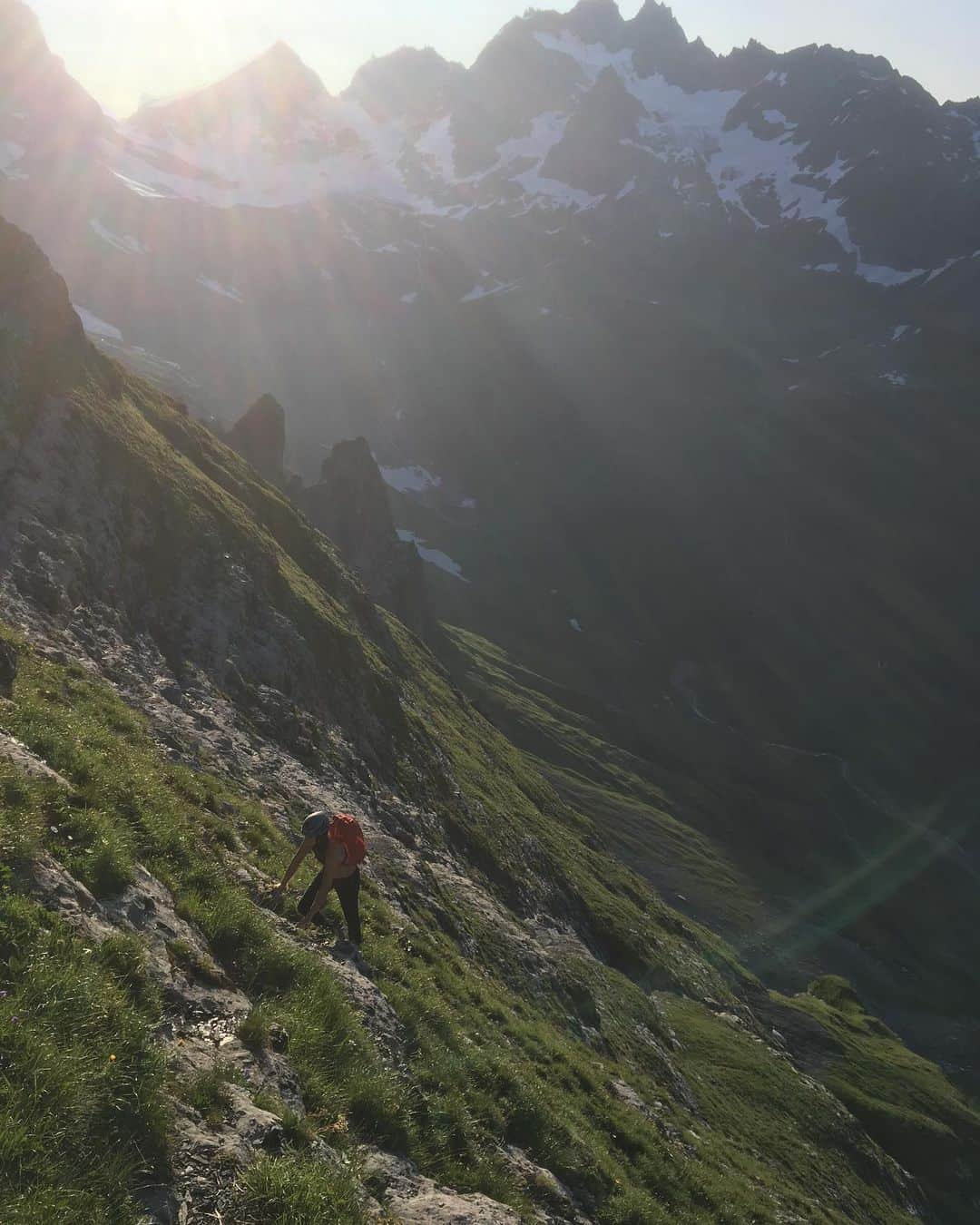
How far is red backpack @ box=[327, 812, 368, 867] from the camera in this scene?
15.1m

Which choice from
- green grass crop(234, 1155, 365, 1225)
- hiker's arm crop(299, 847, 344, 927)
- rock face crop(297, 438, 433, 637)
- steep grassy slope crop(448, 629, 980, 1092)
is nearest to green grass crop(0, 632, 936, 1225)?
green grass crop(234, 1155, 365, 1225)

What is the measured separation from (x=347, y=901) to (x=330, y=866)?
1234 mm

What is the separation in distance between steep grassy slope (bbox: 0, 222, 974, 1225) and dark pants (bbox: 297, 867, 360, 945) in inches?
41.6

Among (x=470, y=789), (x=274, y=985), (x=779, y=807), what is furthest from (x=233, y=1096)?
(x=779, y=807)

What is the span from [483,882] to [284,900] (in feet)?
80.4

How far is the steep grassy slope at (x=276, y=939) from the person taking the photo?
7.98m

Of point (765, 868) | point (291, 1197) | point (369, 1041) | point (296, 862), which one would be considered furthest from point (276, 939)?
point (765, 868)

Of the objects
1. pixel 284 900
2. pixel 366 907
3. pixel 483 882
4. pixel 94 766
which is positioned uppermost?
pixel 94 766

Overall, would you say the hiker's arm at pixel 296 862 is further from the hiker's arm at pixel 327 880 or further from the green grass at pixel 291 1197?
the green grass at pixel 291 1197

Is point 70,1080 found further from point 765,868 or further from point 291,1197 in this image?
point 765,868

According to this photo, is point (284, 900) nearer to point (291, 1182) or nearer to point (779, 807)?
point (291, 1182)

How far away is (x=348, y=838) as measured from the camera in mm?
15344

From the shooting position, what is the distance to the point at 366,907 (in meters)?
19.8

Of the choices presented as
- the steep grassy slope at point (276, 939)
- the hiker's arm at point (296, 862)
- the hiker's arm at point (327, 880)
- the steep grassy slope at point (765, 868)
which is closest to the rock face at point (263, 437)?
the steep grassy slope at point (765, 868)
